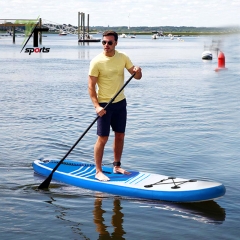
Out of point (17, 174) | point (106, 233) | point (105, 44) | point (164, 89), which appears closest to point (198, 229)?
point (106, 233)

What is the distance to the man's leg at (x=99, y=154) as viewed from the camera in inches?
302

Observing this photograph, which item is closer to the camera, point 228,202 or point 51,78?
point 228,202

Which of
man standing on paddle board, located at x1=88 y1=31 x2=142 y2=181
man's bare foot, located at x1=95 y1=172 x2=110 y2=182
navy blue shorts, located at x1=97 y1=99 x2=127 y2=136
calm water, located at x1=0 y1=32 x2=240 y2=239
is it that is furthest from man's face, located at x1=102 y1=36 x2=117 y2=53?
calm water, located at x1=0 y1=32 x2=240 y2=239

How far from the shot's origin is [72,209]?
7.05 m

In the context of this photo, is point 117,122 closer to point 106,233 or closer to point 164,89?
point 106,233

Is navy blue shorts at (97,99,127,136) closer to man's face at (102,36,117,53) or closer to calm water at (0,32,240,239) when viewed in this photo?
man's face at (102,36,117,53)

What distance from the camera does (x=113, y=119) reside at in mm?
7691

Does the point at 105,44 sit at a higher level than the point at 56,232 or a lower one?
higher

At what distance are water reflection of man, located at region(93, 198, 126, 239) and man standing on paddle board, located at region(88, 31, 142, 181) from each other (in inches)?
24.8

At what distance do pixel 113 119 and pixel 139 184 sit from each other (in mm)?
945

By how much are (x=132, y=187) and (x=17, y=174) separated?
7.21ft

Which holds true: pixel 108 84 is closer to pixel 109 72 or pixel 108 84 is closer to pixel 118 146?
pixel 109 72

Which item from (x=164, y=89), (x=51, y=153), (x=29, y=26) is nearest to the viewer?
(x=51, y=153)

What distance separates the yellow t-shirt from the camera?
7371 millimetres
